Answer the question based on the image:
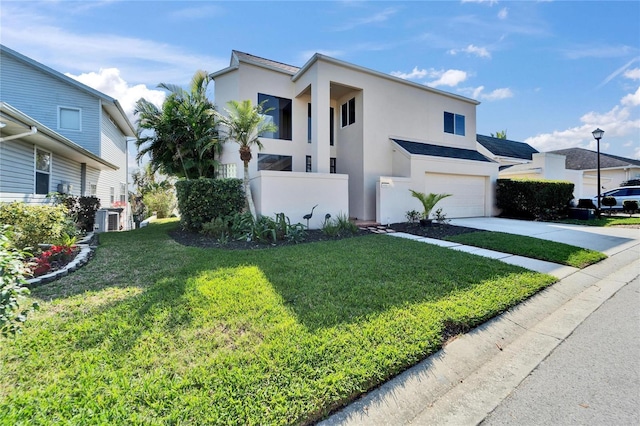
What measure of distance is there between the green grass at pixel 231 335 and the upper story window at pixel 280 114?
912 centimetres

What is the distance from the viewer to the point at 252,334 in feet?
10.1

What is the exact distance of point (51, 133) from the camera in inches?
363

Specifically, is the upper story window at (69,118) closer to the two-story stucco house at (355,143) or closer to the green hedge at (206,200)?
the two-story stucco house at (355,143)

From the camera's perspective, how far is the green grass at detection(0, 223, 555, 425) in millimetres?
2137

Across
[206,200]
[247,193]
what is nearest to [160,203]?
[206,200]

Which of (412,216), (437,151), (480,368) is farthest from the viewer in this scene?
(437,151)

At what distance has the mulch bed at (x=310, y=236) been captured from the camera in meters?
7.83

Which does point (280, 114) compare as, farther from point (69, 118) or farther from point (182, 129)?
point (69, 118)

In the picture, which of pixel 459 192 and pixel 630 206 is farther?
pixel 630 206

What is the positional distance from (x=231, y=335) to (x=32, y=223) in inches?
239

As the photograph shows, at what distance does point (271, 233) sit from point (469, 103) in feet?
46.8

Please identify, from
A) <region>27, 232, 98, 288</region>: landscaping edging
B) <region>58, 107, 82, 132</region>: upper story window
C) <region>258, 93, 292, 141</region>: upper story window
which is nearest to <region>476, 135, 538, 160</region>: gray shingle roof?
<region>258, 93, 292, 141</region>: upper story window

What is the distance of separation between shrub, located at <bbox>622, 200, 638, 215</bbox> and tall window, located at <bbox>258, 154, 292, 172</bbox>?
19.5 metres

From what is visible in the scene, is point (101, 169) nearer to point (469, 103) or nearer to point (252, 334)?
point (252, 334)
